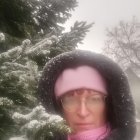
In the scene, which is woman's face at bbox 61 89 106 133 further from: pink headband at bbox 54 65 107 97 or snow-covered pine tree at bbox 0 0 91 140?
snow-covered pine tree at bbox 0 0 91 140

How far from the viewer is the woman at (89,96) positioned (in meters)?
2.61

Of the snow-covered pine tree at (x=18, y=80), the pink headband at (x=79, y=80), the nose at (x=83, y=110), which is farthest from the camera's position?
the pink headband at (x=79, y=80)

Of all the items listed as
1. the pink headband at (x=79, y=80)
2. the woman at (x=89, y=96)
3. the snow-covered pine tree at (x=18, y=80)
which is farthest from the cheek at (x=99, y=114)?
the snow-covered pine tree at (x=18, y=80)

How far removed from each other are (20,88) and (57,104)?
328 mm

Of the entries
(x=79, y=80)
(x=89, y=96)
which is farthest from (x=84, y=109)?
(x=79, y=80)

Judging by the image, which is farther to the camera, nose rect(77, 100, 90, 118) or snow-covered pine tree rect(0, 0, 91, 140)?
nose rect(77, 100, 90, 118)

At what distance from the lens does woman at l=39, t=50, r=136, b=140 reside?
8.55 ft

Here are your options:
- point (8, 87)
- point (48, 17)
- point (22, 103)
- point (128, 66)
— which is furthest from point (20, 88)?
→ point (128, 66)

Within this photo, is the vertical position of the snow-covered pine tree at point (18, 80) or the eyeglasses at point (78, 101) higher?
the snow-covered pine tree at point (18, 80)

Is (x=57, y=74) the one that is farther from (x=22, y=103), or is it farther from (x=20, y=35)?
(x=20, y=35)

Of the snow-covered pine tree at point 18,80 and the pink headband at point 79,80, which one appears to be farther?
the pink headband at point 79,80

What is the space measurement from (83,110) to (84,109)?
0.03 feet

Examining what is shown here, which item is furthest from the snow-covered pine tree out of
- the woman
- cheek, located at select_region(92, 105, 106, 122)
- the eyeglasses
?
cheek, located at select_region(92, 105, 106, 122)

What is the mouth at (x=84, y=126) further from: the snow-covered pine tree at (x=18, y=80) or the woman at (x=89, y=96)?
the snow-covered pine tree at (x=18, y=80)
